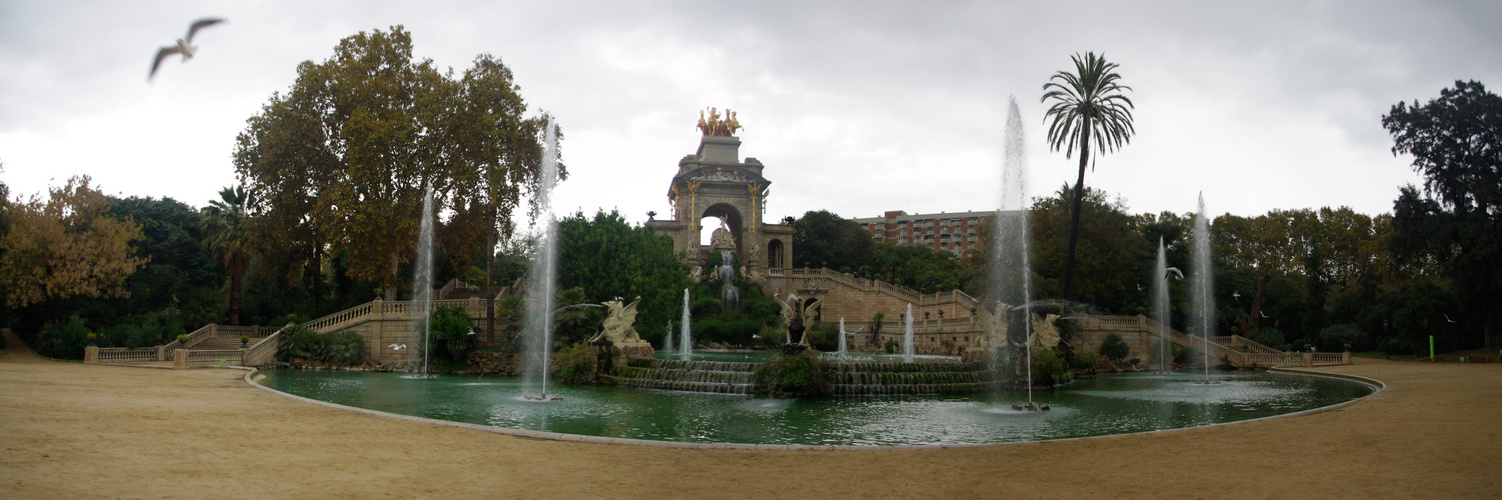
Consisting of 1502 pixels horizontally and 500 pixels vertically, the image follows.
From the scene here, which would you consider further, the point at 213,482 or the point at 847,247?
the point at 847,247

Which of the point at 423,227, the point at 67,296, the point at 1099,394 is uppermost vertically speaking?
the point at 423,227

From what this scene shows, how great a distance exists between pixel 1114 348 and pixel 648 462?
106 feet

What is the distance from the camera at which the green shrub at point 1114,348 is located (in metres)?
37.0

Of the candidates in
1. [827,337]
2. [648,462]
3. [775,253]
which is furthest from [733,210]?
[648,462]

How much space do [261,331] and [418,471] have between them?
34.4 m

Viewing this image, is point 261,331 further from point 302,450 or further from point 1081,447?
point 1081,447

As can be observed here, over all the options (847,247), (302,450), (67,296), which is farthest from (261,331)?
(847,247)

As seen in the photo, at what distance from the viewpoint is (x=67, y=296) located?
102 ft

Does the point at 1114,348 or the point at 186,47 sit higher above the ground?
the point at 186,47

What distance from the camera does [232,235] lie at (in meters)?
38.6

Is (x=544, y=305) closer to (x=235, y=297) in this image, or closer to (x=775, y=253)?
(x=235, y=297)

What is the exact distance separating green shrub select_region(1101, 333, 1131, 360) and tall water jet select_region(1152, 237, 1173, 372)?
1.54 m

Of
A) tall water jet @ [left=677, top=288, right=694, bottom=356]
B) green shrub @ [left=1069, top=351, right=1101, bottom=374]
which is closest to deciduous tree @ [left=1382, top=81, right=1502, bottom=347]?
green shrub @ [left=1069, top=351, right=1101, bottom=374]

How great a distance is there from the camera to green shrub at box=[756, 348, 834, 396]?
2147 cm
